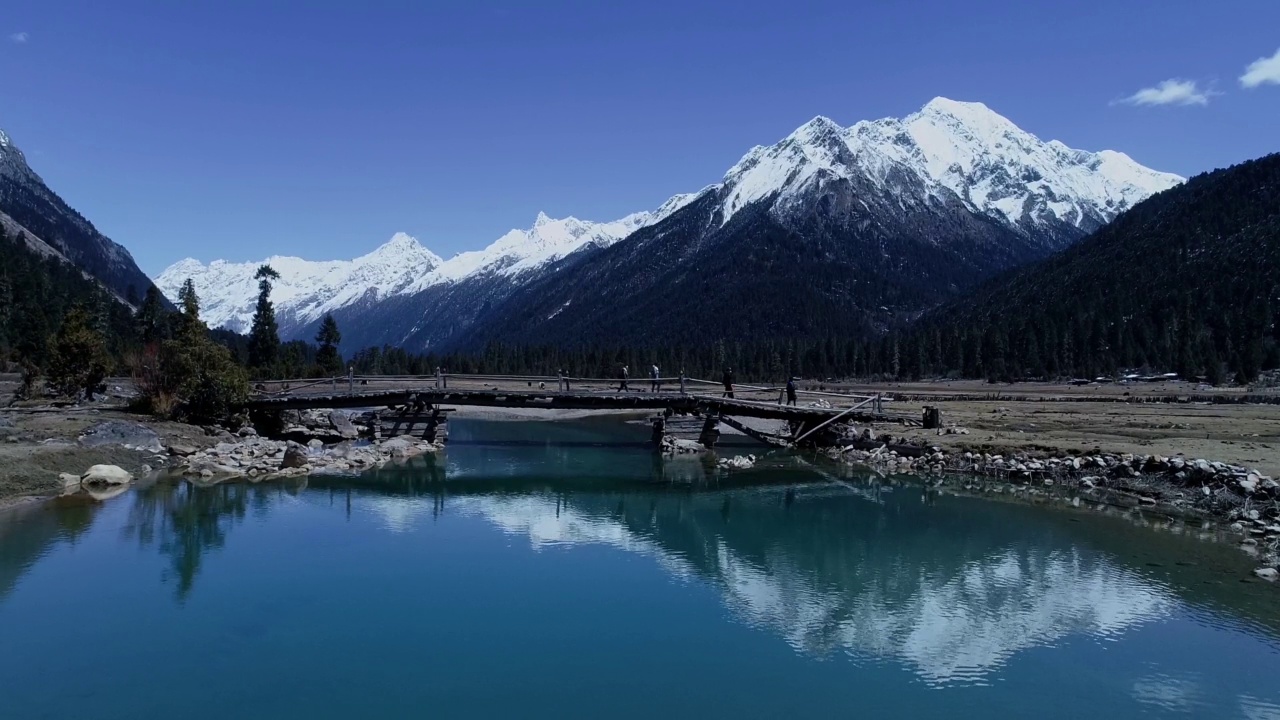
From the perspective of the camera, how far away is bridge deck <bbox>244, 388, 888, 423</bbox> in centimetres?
4753

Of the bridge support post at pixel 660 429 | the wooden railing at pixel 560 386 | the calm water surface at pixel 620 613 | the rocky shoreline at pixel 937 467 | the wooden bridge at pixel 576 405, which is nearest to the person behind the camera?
the calm water surface at pixel 620 613

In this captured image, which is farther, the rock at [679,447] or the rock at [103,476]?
the rock at [679,447]

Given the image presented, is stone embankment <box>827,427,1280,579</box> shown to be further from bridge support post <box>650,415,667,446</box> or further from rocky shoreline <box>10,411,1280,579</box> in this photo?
bridge support post <box>650,415,667,446</box>

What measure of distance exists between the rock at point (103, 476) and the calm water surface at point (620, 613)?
2.05 metres

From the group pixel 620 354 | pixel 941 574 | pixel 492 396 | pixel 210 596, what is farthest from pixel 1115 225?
pixel 210 596

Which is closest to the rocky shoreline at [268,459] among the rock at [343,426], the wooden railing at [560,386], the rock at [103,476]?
the rock at [103,476]

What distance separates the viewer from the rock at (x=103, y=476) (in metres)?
32.2

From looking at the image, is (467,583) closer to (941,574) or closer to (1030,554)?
(941,574)

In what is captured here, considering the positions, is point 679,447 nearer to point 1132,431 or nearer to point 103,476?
point 1132,431

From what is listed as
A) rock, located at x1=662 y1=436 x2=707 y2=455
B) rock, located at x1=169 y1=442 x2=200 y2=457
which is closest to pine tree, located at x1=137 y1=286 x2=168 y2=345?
rock, located at x1=169 y1=442 x2=200 y2=457

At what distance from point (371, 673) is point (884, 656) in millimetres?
10237

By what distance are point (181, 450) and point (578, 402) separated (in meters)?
20.9

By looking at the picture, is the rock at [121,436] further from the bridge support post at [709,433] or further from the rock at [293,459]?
the bridge support post at [709,433]

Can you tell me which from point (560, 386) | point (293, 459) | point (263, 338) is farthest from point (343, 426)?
point (263, 338)
